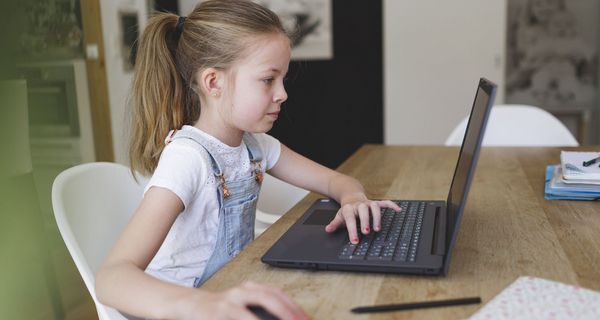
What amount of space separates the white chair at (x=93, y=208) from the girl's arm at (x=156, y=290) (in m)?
0.18

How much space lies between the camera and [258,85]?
1089 millimetres

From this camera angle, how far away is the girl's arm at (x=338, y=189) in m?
0.99

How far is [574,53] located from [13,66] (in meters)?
4.63

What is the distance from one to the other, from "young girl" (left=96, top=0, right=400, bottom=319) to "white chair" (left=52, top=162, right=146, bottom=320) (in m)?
0.11

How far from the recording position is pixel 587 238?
0.96 meters

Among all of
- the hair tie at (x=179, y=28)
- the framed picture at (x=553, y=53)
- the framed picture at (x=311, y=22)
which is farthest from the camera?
the framed picture at (x=553, y=53)

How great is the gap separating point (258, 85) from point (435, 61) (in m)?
3.11

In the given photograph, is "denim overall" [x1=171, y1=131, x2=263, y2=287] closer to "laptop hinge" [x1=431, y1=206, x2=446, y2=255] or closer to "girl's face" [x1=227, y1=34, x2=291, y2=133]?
"girl's face" [x1=227, y1=34, x2=291, y2=133]

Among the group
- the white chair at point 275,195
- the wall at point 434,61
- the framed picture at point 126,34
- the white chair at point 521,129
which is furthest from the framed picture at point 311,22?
the white chair at point 275,195

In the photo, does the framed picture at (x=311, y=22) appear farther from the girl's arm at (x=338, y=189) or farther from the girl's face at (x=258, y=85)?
the girl's face at (x=258, y=85)

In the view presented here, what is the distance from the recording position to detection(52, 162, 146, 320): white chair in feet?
3.38

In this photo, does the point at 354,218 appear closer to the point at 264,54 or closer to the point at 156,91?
the point at 264,54

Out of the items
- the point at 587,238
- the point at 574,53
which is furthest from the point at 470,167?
the point at 574,53

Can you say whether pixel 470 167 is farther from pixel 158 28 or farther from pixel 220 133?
pixel 158 28
